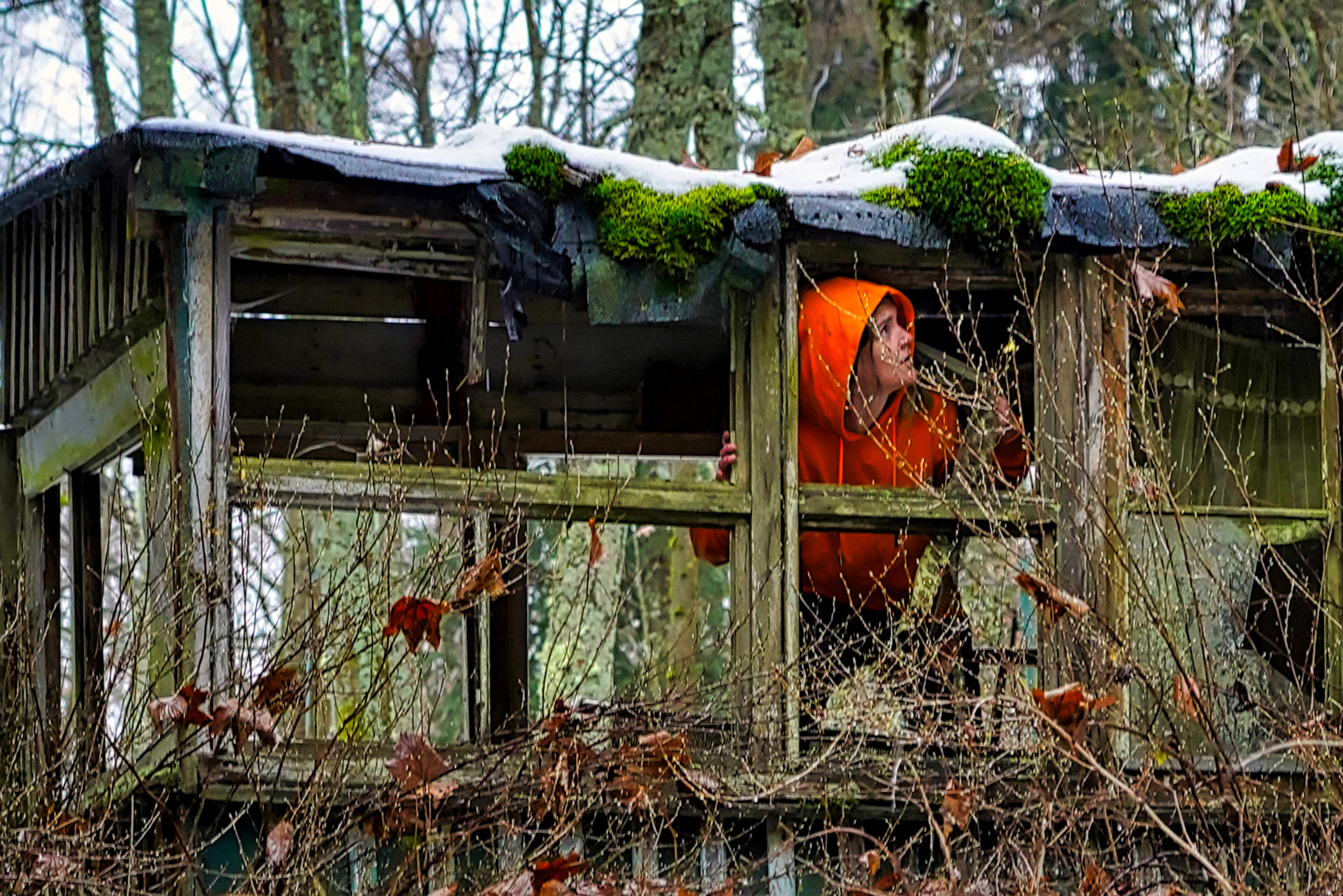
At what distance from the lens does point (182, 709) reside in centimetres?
650

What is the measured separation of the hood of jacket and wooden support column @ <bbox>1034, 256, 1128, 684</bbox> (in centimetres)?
60

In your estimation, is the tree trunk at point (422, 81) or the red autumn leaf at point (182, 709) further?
the tree trunk at point (422, 81)

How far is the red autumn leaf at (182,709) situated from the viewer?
255 inches

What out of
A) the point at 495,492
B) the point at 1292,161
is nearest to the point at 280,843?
the point at 495,492

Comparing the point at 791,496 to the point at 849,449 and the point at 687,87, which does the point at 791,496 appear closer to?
the point at 849,449

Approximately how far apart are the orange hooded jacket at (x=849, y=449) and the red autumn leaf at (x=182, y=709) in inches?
111

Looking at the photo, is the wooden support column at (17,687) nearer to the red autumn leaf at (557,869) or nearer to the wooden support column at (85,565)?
the wooden support column at (85,565)

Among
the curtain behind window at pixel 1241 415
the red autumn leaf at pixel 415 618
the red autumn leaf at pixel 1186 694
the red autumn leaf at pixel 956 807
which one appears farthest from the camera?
the curtain behind window at pixel 1241 415

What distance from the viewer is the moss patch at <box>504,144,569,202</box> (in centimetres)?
751

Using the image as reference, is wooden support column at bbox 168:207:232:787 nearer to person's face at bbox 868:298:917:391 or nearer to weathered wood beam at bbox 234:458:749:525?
weathered wood beam at bbox 234:458:749:525

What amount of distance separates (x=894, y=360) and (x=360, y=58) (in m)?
9.14

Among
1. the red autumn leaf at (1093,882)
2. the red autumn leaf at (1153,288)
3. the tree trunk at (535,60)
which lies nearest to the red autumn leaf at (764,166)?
the red autumn leaf at (1153,288)

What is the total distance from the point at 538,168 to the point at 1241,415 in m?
3.41

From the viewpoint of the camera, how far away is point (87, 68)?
17.8 m
